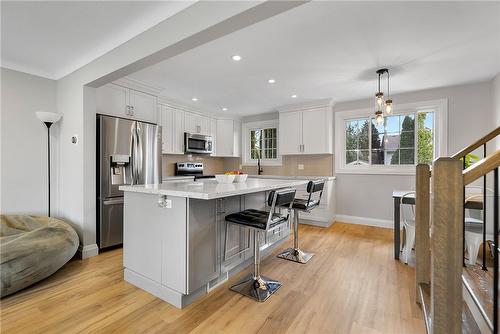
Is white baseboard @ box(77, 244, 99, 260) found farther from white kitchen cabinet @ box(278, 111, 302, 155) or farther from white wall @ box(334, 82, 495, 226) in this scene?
white wall @ box(334, 82, 495, 226)

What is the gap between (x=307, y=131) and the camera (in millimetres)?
4758

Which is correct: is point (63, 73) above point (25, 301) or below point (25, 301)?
above

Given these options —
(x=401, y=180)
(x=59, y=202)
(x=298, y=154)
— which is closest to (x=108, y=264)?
(x=59, y=202)

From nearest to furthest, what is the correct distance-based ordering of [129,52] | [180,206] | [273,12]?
1. [273,12]
2. [180,206]
3. [129,52]

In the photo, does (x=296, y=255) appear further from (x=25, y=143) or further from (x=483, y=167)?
(x=25, y=143)

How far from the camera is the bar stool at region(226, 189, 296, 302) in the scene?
75.8 inches

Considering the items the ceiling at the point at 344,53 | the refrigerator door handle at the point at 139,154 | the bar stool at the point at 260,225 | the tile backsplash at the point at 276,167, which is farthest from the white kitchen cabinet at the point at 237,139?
the bar stool at the point at 260,225

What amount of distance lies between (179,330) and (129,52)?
7.88ft

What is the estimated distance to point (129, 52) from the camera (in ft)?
7.45

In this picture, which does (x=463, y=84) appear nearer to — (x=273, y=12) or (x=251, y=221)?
(x=273, y=12)

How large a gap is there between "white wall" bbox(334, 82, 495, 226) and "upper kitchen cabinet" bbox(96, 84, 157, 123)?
3.47 meters

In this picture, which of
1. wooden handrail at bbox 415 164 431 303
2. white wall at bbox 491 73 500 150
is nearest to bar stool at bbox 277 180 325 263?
wooden handrail at bbox 415 164 431 303

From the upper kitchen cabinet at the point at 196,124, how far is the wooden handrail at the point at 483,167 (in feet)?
15.1

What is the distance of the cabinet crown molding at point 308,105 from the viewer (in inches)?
178
